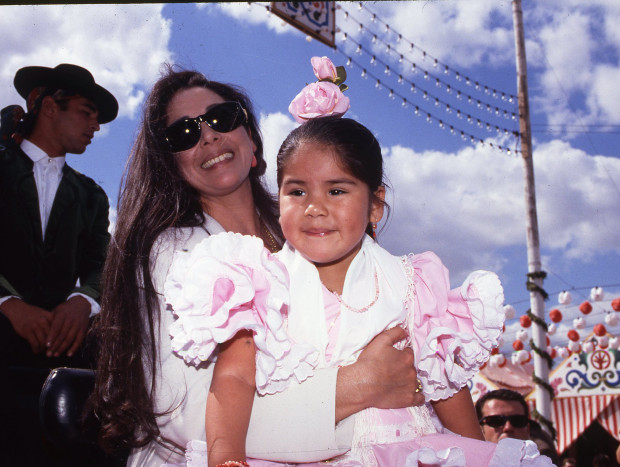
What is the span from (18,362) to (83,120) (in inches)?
57.6

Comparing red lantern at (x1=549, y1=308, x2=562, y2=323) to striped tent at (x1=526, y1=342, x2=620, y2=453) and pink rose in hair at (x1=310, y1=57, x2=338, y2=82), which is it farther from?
pink rose in hair at (x1=310, y1=57, x2=338, y2=82)

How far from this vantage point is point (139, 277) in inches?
74.7

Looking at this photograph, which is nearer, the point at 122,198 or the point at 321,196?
the point at 321,196

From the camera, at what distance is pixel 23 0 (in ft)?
6.38

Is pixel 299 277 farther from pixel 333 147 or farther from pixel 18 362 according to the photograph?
pixel 18 362

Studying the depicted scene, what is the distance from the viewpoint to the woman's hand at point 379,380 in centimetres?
162

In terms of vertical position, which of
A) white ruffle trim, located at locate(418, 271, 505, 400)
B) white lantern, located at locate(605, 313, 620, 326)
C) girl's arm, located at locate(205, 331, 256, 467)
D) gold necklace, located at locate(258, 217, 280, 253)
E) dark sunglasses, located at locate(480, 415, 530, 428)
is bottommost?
girl's arm, located at locate(205, 331, 256, 467)

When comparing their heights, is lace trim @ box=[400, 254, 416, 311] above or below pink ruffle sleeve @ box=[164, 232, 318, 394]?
above

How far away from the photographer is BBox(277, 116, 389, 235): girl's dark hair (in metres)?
1.88

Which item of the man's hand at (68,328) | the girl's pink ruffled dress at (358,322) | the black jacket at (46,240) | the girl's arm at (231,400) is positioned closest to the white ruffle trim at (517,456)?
the girl's pink ruffled dress at (358,322)

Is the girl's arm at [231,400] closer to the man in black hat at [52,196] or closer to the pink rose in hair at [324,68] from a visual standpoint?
the pink rose in hair at [324,68]

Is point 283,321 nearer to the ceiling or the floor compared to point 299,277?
nearer to the floor

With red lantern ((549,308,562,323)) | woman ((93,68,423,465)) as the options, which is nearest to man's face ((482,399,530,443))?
woman ((93,68,423,465))

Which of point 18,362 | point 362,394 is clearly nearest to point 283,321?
point 362,394
